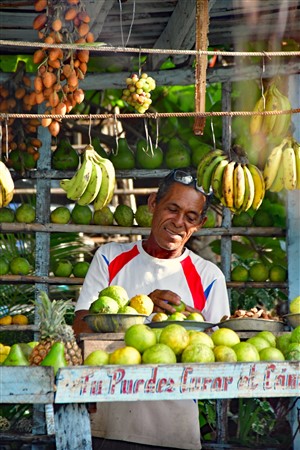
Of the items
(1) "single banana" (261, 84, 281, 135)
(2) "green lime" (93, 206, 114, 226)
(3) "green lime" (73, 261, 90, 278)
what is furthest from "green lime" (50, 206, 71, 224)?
(1) "single banana" (261, 84, 281, 135)

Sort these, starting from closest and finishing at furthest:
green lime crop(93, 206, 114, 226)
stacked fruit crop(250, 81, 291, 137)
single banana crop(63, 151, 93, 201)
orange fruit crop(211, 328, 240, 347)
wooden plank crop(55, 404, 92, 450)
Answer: wooden plank crop(55, 404, 92, 450) → orange fruit crop(211, 328, 240, 347) → single banana crop(63, 151, 93, 201) → stacked fruit crop(250, 81, 291, 137) → green lime crop(93, 206, 114, 226)

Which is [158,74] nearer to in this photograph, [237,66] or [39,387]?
[237,66]

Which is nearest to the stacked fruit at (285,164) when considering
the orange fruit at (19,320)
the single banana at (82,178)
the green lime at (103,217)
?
the single banana at (82,178)

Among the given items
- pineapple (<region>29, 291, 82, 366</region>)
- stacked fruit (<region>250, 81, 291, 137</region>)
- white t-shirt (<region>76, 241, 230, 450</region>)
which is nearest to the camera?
pineapple (<region>29, 291, 82, 366</region>)

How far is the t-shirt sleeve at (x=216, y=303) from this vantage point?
15.6 ft

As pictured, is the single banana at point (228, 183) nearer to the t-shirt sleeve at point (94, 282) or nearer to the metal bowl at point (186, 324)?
the t-shirt sleeve at point (94, 282)

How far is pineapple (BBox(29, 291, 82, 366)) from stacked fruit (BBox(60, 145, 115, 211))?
126cm

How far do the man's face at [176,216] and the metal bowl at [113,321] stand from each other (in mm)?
1229

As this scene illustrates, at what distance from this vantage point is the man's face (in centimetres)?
484

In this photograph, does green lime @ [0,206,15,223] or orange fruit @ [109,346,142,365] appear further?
green lime @ [0,206,15,223]

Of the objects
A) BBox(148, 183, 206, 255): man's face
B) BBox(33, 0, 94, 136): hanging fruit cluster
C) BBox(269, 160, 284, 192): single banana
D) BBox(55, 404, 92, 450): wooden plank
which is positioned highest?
BBox(33, 0, 94, 136): hanging fruit cluster

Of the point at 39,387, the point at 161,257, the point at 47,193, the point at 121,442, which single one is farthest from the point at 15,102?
the point at 39,387

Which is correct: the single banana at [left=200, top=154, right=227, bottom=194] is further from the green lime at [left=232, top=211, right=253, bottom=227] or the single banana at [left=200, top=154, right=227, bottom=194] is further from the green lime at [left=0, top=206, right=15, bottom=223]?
the green lime at [left=0, top=206, right=15, bottom=223]

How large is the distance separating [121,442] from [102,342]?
34.4 inches
